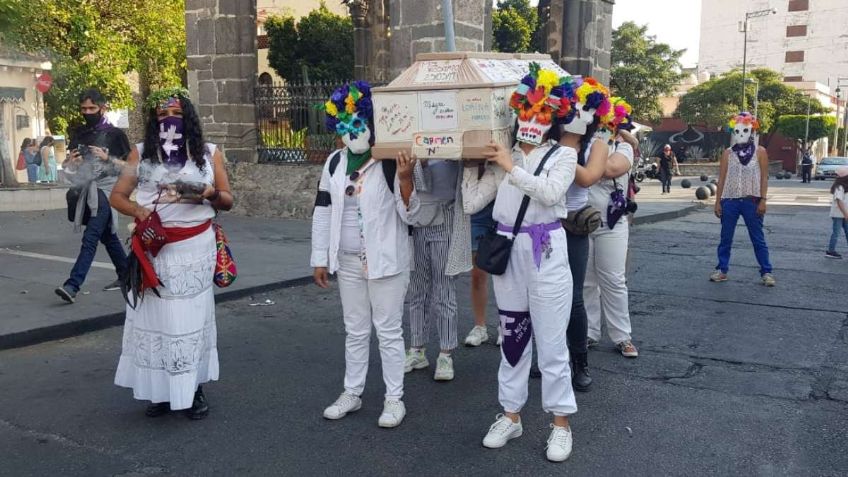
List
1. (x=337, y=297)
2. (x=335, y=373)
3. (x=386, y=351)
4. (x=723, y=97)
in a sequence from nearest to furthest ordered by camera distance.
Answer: (x=386, y=351) → (x=335, y=373) → (x=337, y=297) → (x=723, y=97)

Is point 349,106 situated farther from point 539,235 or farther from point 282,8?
point 282,8

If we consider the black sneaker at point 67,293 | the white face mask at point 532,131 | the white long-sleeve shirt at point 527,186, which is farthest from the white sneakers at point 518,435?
the black sneaker at point 67,293

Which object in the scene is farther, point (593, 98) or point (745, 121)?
point (745, 121)

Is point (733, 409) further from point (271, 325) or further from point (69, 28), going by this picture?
point (69, 28)

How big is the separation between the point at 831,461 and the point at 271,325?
174 inches

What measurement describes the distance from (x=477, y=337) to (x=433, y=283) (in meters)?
0.98

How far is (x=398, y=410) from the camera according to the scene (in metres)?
4.30

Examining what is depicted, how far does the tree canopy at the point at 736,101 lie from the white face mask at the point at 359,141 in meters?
49.2

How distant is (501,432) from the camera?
3975mm

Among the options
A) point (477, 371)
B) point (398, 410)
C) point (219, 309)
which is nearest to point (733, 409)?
point (477, 371)

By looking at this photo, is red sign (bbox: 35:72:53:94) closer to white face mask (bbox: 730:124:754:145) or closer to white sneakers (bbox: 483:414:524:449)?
white face mask (bbox: 730:124:754:145)

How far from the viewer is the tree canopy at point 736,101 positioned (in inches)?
1986

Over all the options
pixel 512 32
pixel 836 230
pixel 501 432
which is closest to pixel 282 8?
pixel 512 32

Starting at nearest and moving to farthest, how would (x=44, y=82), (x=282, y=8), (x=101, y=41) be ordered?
(x=44, y=82), (x=101, y=41), (x=282, y=8)
